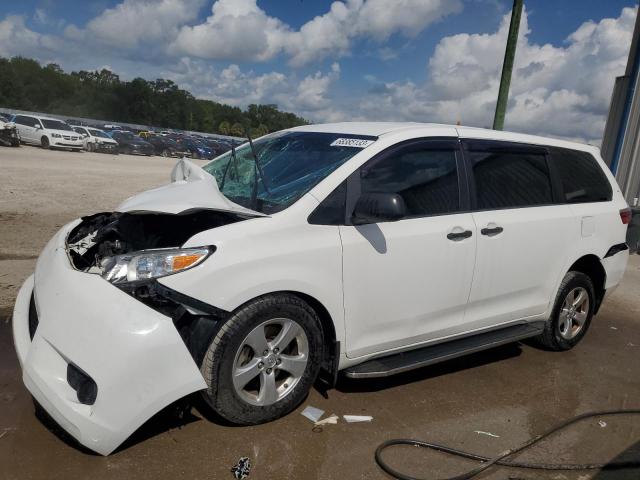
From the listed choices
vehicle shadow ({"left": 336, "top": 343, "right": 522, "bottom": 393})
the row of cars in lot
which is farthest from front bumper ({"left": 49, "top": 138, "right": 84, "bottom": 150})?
vehicle shadow ({"left": 336, "top": 343, "right": 522, "bottom": 393})

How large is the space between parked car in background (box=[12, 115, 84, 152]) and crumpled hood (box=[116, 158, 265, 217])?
27515 millimetres

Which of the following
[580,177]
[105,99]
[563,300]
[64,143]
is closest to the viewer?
[563,300]

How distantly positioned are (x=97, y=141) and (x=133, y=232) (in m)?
31.6

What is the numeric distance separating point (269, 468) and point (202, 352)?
0.69m

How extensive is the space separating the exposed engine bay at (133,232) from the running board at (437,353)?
1.22 meters

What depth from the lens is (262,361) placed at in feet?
9.95

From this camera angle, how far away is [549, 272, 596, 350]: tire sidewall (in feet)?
15.0

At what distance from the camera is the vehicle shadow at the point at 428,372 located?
12.6 feet

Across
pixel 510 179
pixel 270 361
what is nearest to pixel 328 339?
pixel 270 361

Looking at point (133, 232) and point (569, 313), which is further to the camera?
point (569, 313)

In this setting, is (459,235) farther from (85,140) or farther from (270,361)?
(85,140)

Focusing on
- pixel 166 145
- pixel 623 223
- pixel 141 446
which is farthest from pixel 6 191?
pixel 166 145

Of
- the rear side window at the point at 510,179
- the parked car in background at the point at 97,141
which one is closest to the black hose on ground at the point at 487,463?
the rear side window at the point at 510,179

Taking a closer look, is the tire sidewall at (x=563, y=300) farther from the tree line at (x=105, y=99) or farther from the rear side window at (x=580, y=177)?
the tree line at (x=105, y=99)
